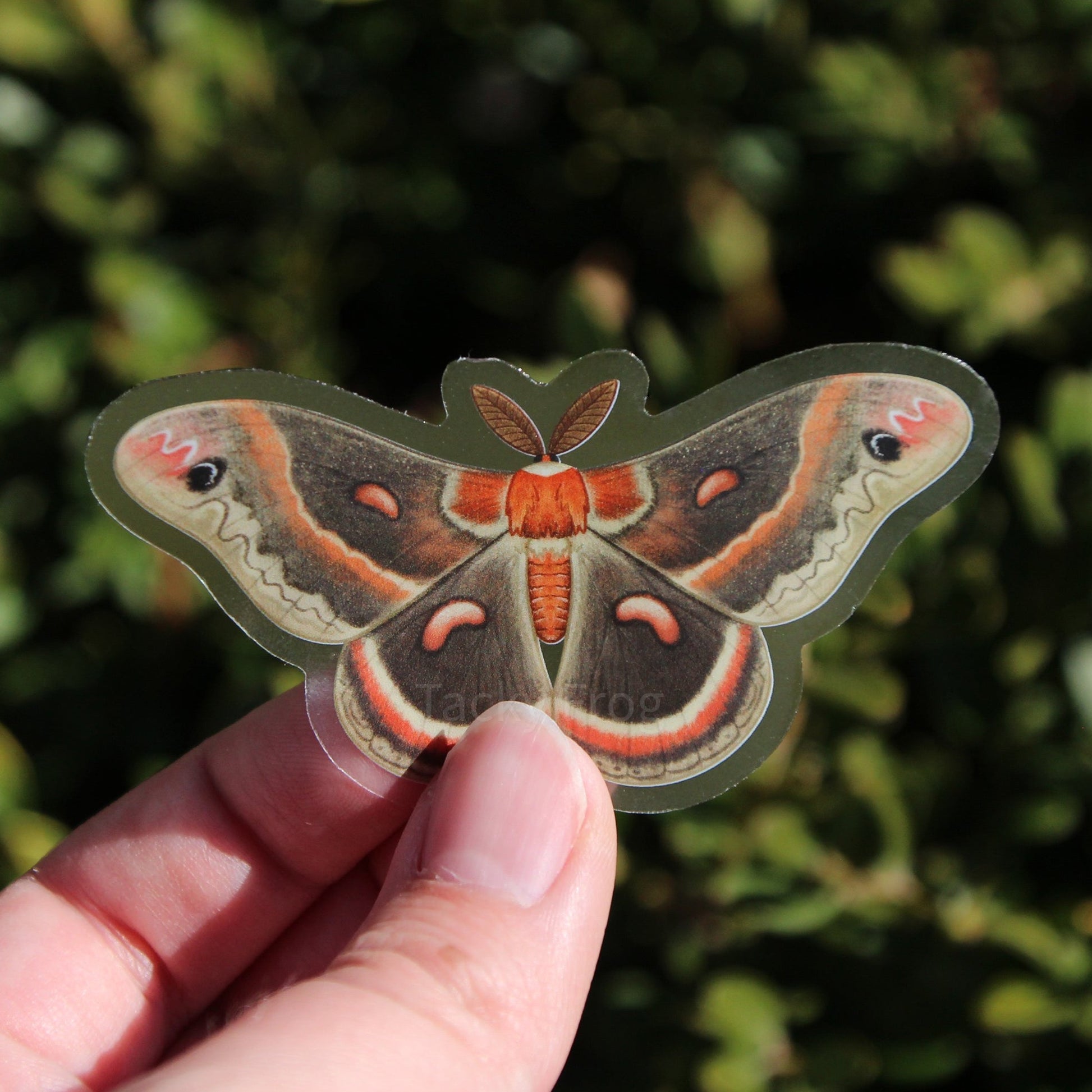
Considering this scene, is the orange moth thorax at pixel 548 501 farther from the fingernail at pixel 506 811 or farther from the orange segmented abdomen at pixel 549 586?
the fingernail at pixel 506 811

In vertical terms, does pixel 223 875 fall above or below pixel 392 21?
below

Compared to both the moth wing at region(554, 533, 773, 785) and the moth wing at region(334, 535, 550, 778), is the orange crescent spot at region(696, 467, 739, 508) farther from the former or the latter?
the moth wing at region(334, 535, 550, 778)

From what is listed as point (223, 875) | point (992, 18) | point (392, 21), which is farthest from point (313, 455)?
point (992, 18)

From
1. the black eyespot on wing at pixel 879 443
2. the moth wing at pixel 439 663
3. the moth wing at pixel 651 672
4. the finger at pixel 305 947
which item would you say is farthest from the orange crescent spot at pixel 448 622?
the finger at pixel 305 947

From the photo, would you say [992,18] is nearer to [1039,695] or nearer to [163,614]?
[1039,695]

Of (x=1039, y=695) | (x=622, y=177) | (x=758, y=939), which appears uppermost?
(x=622, y=177)
